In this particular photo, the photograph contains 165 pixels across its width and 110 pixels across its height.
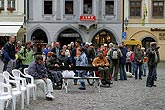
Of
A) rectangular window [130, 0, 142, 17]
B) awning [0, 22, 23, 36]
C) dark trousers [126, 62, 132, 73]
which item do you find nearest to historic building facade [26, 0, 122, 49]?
rectangular window [130, 0, 142, 17]

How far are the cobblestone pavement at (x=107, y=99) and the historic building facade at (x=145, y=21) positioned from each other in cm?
2733

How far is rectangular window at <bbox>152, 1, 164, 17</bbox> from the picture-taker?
143 feet

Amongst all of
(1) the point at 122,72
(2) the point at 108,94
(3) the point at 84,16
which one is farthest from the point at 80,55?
(3) the point at 84,16

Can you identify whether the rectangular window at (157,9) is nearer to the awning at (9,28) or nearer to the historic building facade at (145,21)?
the historic building facade at (145,21)

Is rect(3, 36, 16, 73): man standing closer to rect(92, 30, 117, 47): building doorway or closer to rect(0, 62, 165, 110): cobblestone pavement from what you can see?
rect(0, 62, 165, 110): cobblestone pavement

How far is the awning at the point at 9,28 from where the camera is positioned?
36.7m

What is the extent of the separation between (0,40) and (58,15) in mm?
6545

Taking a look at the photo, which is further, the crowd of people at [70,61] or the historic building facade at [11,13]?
the historic building facade at [11,13]

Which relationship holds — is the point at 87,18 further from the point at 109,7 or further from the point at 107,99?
the point at 107,99

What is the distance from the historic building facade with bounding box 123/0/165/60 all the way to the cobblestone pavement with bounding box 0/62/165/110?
89.7ft

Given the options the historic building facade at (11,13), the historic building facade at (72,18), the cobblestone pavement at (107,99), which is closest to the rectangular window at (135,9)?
the historic building facade at (72,18)

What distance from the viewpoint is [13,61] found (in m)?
15.3

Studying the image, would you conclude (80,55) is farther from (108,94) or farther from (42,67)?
(42,67)

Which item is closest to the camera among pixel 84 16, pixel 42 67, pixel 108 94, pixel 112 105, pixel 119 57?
pixel 112 105
